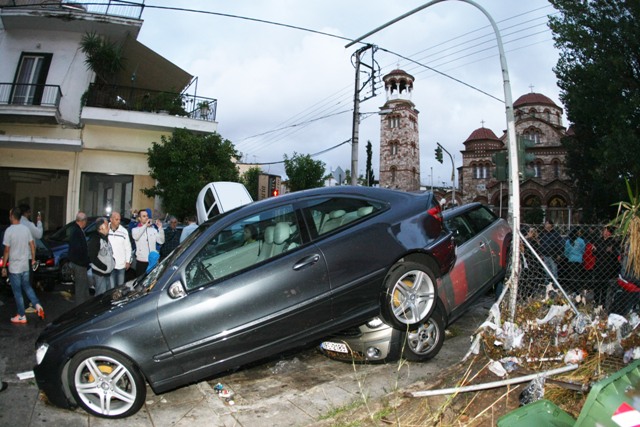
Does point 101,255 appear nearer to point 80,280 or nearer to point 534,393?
point 80,280

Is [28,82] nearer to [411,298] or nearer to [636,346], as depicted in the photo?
[411,298]

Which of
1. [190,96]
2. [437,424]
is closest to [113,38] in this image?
[190,96]

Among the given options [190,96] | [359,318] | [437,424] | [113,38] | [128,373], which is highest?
Answer: [113,38]

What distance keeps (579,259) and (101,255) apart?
27.7 feet

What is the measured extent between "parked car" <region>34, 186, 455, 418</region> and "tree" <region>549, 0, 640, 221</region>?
1683 centimetres

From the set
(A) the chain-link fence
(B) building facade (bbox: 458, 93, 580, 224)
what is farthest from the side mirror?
(B) building facade (bbox: 458, 93, 580, 224)

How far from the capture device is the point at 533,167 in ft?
146

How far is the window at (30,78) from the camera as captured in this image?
15664mm

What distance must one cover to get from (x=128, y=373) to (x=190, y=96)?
15565mm

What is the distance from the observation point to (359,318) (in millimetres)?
4246

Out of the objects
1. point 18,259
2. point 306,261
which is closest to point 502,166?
point 306,261

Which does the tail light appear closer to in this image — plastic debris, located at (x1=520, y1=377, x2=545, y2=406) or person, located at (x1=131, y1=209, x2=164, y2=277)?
plastic debris, located at (x1=520, y1=377, x2=545, y2=406)

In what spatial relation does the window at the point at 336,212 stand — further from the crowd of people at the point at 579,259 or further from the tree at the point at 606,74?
the tree at the point at 606,74

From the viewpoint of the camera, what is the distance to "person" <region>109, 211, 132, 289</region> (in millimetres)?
6977
